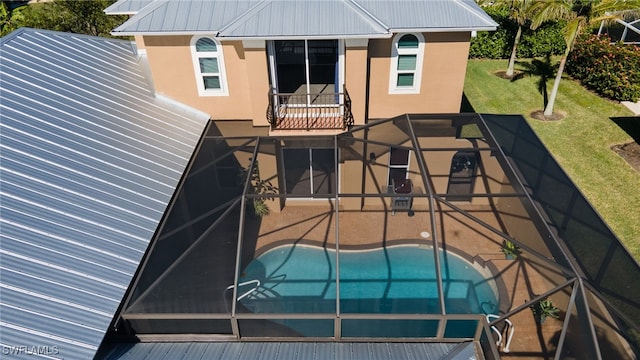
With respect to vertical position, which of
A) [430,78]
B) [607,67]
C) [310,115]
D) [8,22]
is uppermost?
[430,78]

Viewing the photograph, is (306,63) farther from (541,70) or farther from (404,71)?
(541,70)

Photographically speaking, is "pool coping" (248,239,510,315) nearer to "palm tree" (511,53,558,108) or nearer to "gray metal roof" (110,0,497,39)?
"gray metal roof" (110,0,497,39)

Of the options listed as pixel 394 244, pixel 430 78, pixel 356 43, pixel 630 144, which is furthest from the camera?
pixel 630 144

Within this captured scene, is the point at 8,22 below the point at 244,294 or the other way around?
the other way around

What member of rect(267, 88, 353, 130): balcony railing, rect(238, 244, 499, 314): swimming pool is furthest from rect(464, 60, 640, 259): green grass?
rect(267, 88, 353, 130): balcony railing

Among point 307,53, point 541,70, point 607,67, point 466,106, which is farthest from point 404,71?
point 541,70

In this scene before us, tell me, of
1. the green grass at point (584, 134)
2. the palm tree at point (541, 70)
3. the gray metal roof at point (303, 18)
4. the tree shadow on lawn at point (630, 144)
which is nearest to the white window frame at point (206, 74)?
the gray metal roof at point (303, 18)
